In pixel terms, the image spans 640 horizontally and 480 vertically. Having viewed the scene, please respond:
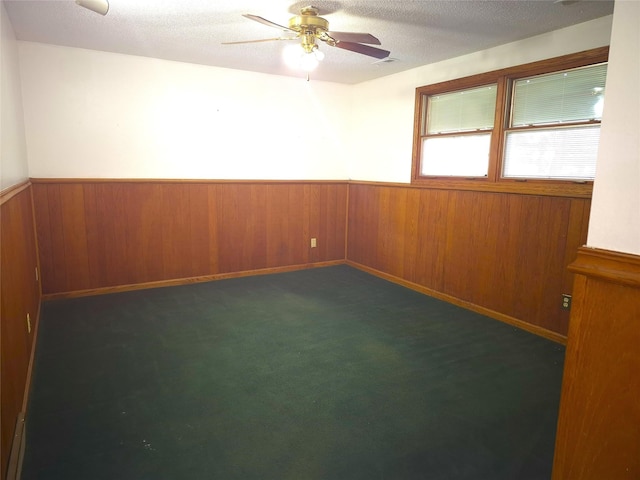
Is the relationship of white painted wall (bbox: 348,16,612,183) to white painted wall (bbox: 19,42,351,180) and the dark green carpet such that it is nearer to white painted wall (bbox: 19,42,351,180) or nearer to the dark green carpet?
white painted wall (bbox: 19,42,351,180)

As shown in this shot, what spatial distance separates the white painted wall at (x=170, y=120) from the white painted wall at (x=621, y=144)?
4.13m

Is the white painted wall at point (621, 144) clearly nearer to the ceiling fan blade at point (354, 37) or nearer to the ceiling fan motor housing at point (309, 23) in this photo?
the ceiling fan blade at point (354, 37)

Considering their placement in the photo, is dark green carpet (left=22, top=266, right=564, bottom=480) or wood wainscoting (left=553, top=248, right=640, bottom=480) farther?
dark green carpet (left=22, top=266, right=564, bottom=480)

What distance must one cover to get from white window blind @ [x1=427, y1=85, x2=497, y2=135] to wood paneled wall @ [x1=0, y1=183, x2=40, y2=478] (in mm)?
3742

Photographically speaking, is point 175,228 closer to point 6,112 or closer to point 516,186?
point 6,112

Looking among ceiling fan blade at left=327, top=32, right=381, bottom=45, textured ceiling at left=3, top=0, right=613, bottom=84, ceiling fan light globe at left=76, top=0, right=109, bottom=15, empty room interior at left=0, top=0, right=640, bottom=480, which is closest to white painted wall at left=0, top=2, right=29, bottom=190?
empty room interior at left=0, top=0, right=640, bottom=480

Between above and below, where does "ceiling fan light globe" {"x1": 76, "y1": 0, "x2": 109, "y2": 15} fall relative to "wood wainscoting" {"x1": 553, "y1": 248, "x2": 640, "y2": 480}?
above

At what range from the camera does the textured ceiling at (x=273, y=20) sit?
2793mm

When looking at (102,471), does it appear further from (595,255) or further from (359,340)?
(595,255)

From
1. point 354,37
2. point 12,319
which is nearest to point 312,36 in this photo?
point 354,37

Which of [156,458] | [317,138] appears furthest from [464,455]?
[317,138]

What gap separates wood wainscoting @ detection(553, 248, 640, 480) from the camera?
3.77ft

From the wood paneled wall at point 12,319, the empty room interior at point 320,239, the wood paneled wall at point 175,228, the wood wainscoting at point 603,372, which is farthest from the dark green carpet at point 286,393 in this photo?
the wood wainscoting at point 603,372

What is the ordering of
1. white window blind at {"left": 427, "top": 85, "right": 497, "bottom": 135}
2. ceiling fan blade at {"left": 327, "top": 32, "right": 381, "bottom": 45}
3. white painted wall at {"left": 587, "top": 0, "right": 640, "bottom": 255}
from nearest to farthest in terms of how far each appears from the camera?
1. white painted wall at {"left": 587, "top": 0, "right": 640, "bottom": 255}
2. ceiling fan blade at {"left": 327, "top": 32, "right": 381, "bottom": 45}
3. white window blind at {"left": 427, "top": 85, "right": 497, "bottom": 135}
